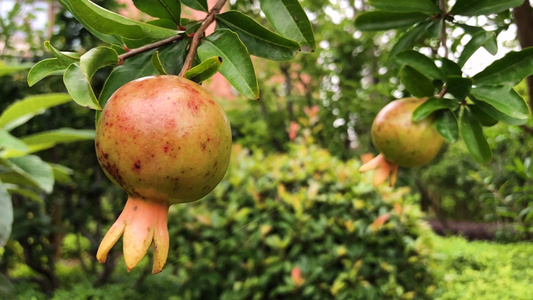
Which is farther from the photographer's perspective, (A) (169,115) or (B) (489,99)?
(B) (489,99)

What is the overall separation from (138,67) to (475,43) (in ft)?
1.31

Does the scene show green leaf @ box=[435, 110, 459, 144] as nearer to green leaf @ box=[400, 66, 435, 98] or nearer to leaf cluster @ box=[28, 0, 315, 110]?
green leaf @ box=[400, 66, 435, 98]

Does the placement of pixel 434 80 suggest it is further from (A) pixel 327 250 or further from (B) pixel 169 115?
(A) pixel 327 250

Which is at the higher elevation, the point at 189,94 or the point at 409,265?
the point at 189,94

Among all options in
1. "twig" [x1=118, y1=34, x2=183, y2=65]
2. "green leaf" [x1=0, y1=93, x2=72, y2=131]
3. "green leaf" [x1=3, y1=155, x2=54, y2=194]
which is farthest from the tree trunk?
"green leaf" [x1=0, y1=93, x2=72, y2=131]

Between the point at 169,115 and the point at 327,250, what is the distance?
1.86 m

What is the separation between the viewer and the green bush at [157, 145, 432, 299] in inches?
78.5

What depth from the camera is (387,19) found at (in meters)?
0.60

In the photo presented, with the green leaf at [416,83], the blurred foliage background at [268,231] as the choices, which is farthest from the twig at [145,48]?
the blurred foliage background at [268,231]

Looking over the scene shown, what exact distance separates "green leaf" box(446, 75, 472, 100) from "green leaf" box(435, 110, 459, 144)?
0.08 feet

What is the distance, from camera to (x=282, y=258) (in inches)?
79.7

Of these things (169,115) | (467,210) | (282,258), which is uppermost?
(169,115)

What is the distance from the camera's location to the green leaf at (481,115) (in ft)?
1.82

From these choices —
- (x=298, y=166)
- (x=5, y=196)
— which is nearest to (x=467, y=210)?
(x=298, y=166)
